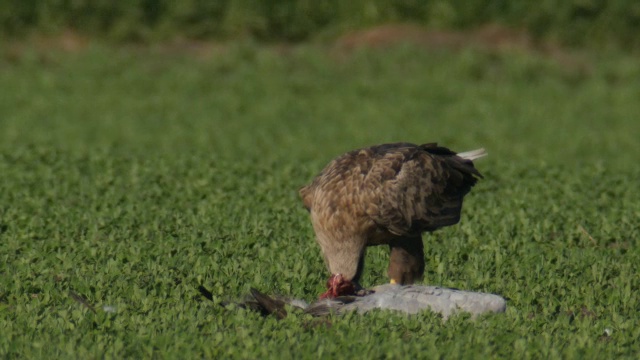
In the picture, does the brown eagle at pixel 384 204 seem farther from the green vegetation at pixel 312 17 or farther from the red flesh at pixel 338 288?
the green vegetation at pixel 312 17

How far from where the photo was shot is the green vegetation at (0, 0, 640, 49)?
88.1 ft

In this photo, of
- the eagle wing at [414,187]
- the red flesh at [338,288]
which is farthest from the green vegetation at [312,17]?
the red flesh at [338,288]

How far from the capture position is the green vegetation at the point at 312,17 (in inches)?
1057

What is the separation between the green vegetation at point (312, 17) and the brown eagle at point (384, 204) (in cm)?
1659

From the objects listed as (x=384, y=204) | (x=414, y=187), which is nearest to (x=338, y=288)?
(x=384, y=204)

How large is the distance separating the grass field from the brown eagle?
0.34 meters

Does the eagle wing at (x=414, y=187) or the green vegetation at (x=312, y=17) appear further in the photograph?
the green vegetation at (x=312, y=17)

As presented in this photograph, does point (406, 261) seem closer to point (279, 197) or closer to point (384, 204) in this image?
point (384, 204)

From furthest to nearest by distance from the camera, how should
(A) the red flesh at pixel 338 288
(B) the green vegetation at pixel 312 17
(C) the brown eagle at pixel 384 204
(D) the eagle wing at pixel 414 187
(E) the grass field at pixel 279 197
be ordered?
1. (B) the green vegetation at pixel 312 17
2. (D) the eagle wing at pixel 414 187
3. (C) the brown eagle at pixel 384 204
4. (A) the red flesh at pixel 338 288
5. (E) the grass field at pixel 279 197

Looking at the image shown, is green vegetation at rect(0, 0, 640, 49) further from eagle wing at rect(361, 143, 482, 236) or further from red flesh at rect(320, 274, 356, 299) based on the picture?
red flesh at rect(320, 274, 356, 299)

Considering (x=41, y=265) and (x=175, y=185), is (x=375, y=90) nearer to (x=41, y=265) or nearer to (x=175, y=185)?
(x=175, y=185)

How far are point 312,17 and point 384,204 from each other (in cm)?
1787

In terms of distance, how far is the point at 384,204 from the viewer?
386 inches

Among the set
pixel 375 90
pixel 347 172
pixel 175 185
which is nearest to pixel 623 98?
pixel 375 90
